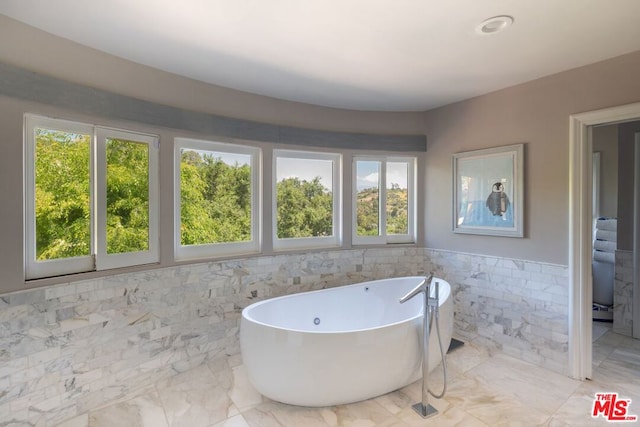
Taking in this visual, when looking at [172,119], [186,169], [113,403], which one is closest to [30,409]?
[113,403]

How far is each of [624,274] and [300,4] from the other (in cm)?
412

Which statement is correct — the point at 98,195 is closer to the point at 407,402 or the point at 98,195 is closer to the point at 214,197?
the point at 214,197

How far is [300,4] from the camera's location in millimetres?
1683

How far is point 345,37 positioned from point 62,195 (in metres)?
2.14

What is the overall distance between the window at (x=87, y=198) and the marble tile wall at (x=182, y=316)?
19cm

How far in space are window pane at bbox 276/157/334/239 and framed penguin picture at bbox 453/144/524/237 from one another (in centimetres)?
137

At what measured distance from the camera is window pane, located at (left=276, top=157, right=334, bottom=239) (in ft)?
10.7

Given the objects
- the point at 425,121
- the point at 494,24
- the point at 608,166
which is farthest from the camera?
the point at 608,166

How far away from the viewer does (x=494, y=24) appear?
1855mm

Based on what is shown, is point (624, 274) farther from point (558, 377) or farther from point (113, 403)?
point (113, 403)

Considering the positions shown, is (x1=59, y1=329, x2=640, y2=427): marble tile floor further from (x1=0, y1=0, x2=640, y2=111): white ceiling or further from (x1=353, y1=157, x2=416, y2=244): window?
(x1=0, y1=0, x2=640, y2=111): white ceiling
